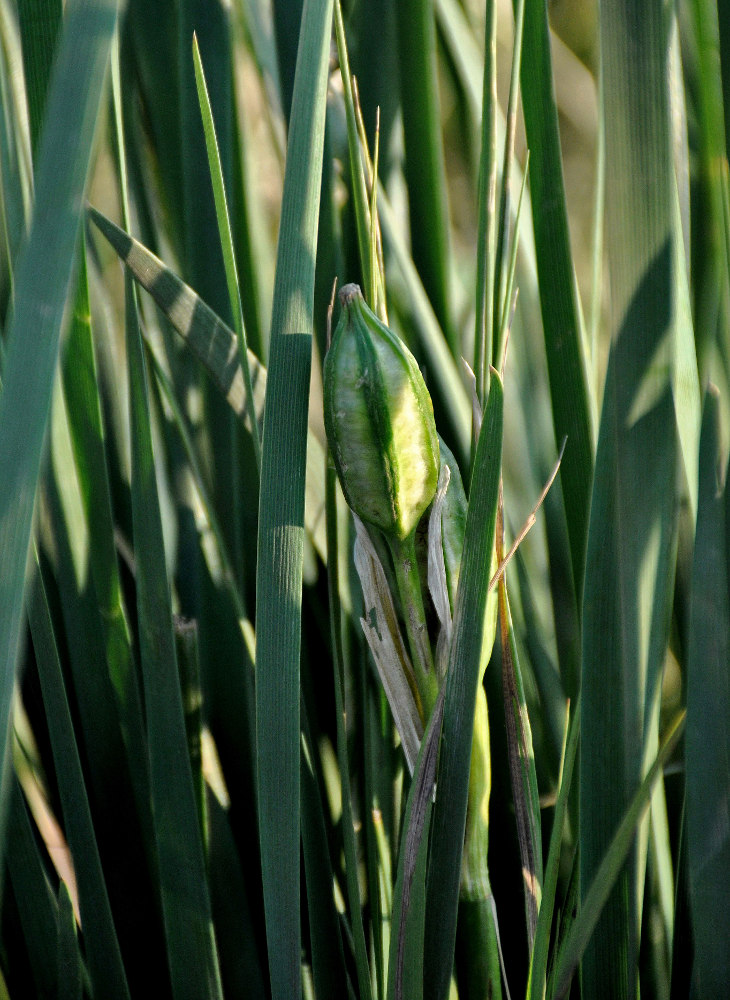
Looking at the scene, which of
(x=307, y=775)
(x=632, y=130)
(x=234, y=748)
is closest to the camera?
(x=632, y=130)

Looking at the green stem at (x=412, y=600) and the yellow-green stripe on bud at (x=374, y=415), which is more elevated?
the yellow-green stripe on bud at (x=374, y=415)

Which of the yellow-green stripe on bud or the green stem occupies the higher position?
the yellow-green stripe on bud

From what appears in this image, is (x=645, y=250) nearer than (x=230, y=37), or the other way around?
(x=645, y=250)

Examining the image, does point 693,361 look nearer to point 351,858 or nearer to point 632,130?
point 632,130

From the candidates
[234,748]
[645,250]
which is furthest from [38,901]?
[645,250]
